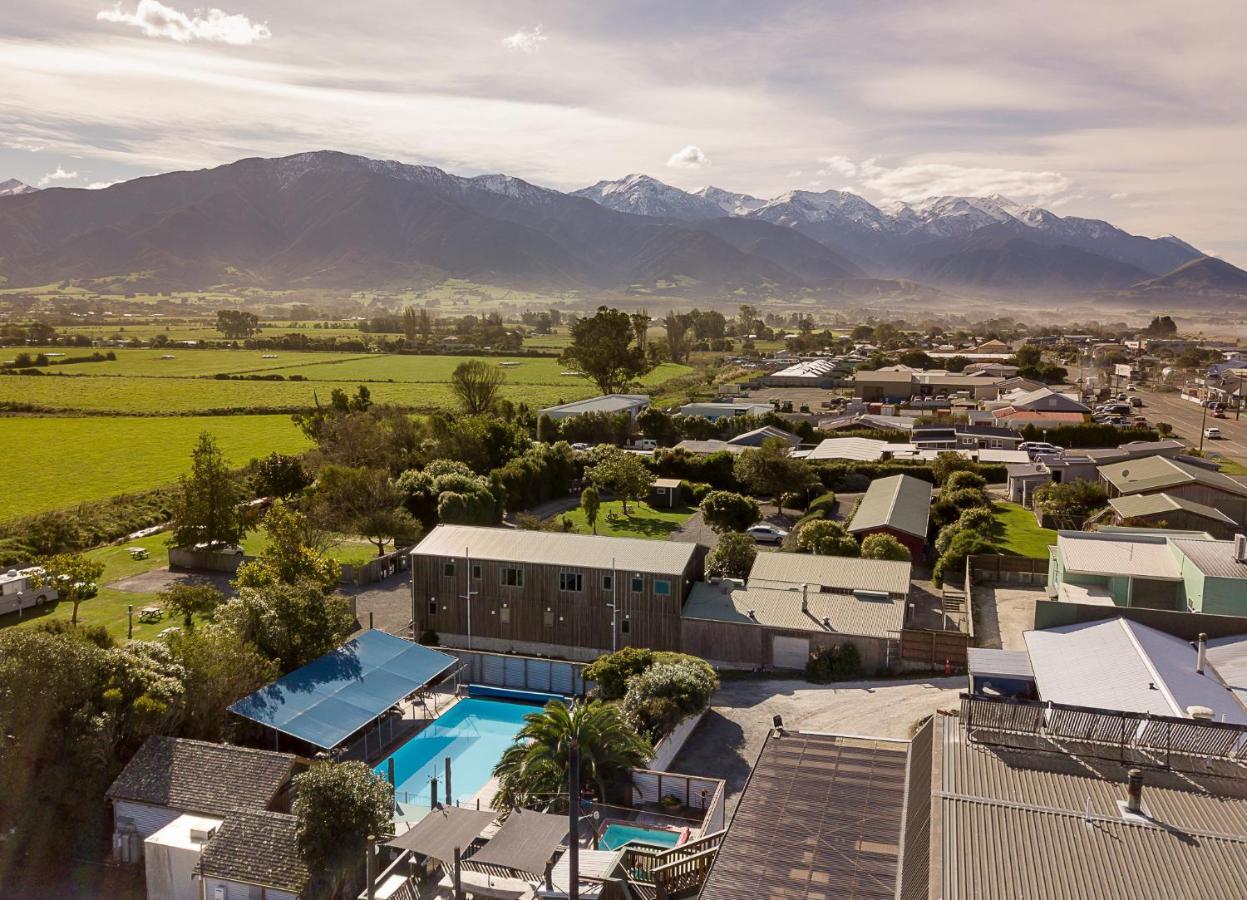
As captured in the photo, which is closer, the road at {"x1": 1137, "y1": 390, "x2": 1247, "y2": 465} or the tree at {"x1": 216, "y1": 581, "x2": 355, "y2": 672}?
the tree at {"x1": 216, "y1": 581, "x2": 355, "y2": 672}

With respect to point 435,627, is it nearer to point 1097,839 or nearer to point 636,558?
point 636,558

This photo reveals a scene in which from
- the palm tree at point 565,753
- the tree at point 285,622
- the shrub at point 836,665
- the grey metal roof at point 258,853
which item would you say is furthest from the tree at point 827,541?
the grey metal roof at point 258,853

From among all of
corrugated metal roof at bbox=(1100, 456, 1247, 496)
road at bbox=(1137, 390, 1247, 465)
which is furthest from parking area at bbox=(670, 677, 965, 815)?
road at bbox=(1137, 390, 1247, 465)

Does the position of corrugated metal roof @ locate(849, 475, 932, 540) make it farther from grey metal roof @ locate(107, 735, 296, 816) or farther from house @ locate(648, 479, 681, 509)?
grey metal roof @ locate(107, 735, 296, 816)

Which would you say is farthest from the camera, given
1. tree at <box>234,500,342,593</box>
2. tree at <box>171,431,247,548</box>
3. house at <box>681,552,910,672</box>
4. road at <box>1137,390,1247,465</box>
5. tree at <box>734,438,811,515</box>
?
road at <box>1137,390,1247,465</box>

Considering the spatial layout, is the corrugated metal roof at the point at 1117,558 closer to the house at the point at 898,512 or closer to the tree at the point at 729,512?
the house at the point at 898,512

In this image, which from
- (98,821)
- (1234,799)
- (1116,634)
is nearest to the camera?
(1234,799)

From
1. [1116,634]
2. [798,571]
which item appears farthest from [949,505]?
[1116,634]

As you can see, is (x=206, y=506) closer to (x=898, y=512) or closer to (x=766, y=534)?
(x=766, y=534)
